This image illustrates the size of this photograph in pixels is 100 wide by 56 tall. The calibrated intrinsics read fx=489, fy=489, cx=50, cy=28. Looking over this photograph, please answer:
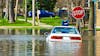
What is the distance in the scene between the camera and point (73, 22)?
57.5 metres

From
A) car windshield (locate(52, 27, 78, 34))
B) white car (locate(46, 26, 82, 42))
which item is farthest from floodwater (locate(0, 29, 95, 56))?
car windshield (locate(52, 27, 78, 34))

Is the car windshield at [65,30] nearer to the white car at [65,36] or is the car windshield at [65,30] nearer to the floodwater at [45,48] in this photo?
the white car at [65,36]

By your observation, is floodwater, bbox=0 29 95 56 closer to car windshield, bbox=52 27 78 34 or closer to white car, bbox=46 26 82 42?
white car, bbox=46 26 82 42

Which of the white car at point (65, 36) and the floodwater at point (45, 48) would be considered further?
the white car at point (65, 36)

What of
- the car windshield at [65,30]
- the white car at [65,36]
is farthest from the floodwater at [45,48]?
the car windshield at [65,30]

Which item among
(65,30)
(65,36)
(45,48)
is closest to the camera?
(45,48)

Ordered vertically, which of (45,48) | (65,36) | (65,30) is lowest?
(45,48)

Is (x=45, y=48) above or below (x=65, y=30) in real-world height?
below

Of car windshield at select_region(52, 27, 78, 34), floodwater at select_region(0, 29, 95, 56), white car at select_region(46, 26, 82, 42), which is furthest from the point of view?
car windshield at select_region(52, 27, 78, 34)

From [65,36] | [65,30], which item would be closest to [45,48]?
[65,36]

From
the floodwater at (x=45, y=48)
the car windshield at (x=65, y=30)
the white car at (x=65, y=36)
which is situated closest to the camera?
the floodwater at (x=45, y=48)

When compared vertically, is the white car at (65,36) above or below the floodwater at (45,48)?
above

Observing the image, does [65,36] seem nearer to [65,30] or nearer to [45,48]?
[65,30]

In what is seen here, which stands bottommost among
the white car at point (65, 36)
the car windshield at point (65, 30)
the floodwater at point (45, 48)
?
the floodwater at point (45, 48)
